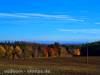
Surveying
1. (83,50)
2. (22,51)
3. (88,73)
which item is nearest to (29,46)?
(22,51)

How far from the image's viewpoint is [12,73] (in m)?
21.9

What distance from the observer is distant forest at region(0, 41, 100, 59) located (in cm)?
3788

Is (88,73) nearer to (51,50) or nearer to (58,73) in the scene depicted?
(58,73)

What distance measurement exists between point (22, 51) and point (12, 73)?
16271mm

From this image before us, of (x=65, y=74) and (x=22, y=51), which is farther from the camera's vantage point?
(x=22, y=51)

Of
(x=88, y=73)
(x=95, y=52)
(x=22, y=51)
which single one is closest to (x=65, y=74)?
(x=88, y=73)

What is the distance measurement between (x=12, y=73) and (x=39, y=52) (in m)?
17.3

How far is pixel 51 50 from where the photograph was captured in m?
40.2

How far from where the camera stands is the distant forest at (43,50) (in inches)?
1491

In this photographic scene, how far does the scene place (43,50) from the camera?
128 ft

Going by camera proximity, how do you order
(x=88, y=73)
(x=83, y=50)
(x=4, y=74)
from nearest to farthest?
(x=4, y=74) → (x=88, y=73) → (x=83, y=50)

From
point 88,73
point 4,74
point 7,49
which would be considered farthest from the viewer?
point 7,49

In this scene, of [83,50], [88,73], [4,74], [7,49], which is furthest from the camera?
[83,50]

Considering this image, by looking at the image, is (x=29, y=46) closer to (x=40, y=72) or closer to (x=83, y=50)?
(x=83, y=50)
